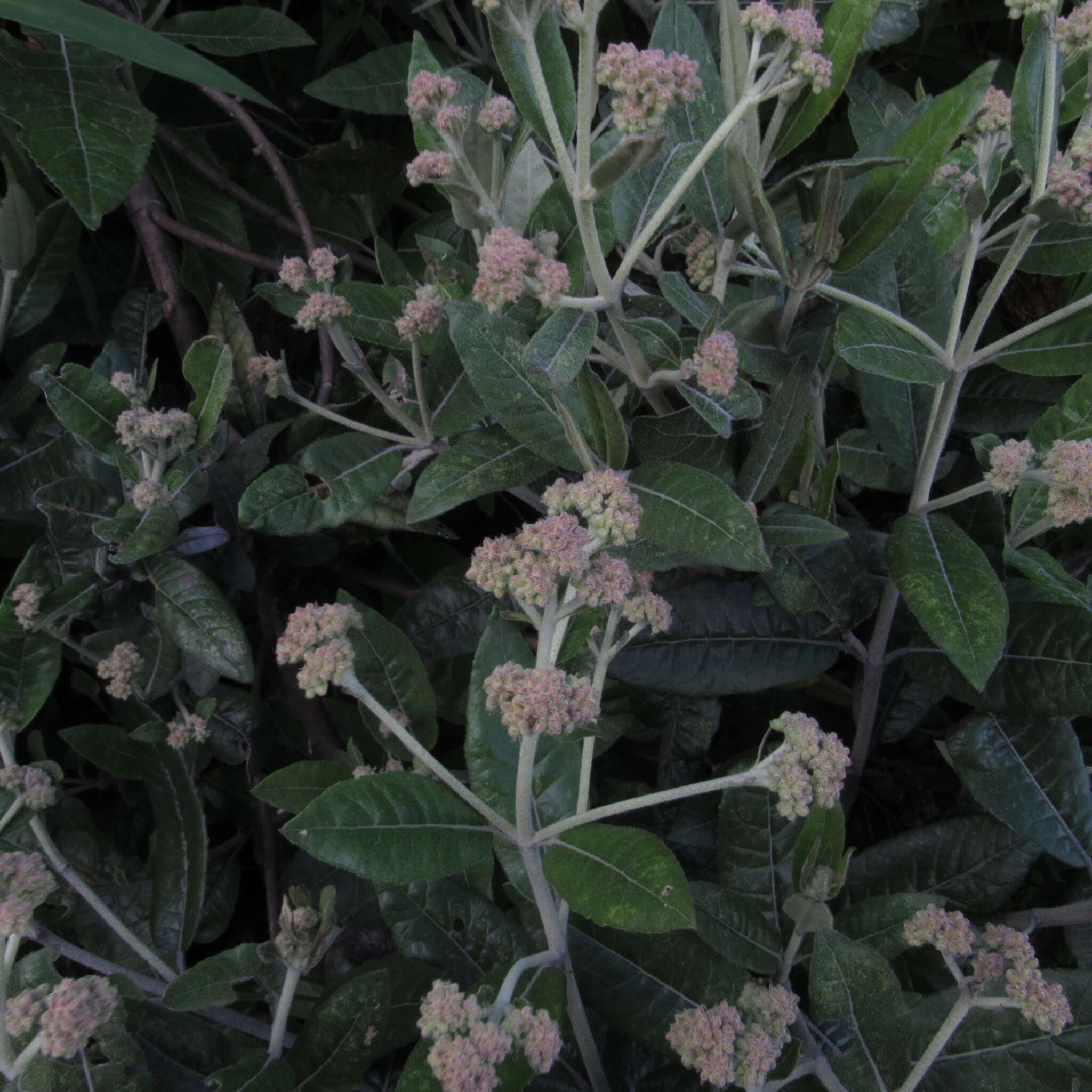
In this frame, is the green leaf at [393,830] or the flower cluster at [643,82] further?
the green leaf at [393,830]

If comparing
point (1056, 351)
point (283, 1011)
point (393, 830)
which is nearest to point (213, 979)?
point (283, 1011)

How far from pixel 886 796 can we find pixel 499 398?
108cm

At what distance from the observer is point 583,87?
0.90m

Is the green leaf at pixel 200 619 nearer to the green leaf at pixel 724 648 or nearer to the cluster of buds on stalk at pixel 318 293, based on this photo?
the cluster of buds on stalk at pixel 318 293

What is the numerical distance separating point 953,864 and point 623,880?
25.4 inches

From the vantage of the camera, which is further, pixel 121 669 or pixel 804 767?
pixel 121 669

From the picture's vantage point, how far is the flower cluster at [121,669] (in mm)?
1440

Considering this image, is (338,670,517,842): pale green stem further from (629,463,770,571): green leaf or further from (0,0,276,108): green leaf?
(0,0,276,108): green leaf

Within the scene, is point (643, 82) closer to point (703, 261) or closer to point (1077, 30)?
point (703, 261)

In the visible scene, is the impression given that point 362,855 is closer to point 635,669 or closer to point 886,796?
point 635,669

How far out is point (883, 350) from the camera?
119 cm

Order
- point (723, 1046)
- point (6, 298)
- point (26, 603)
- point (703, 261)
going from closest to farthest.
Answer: point (723, 1046), point (703, 261), point (26, 603), point (6, 298)

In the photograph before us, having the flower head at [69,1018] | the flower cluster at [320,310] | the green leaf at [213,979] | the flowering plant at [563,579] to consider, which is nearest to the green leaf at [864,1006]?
the flowering plant at [563,579]

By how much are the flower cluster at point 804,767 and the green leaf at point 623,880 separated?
0.14m
